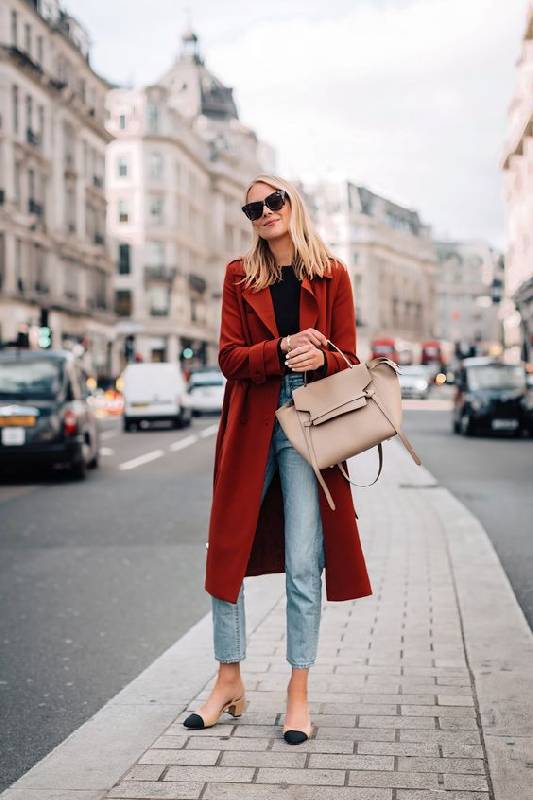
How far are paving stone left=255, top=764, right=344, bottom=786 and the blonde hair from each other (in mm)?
1636

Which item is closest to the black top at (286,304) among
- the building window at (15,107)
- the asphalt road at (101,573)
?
the asphalt road at (101,573)

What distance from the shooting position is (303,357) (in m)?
4.03

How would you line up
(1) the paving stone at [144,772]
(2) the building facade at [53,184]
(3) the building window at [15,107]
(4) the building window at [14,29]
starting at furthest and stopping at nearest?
(3) the building window at [15,107]
(4) the building window at [14,29]
(2) the building facade at [53,184]
(1) the paving stone at [144,772]

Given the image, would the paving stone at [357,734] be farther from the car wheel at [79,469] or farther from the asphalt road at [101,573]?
the car wheel at [79,469]

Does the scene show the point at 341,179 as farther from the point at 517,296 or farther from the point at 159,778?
the point at 159,778

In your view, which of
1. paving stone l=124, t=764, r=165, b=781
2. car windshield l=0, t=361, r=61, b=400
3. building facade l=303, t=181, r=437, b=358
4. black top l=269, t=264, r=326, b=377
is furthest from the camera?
building facade l=303, t=181, r=437, b=358

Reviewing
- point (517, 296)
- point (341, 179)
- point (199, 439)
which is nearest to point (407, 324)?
point (341, 179)

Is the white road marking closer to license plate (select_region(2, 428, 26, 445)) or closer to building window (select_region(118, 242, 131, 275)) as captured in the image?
license plate (select_region(2, 428, 26, 445))

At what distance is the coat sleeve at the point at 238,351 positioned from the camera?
13.5 ft

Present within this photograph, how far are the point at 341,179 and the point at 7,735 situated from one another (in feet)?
451

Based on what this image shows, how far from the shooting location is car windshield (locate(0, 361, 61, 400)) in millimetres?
15759

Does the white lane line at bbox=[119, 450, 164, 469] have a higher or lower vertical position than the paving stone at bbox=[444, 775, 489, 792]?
lower

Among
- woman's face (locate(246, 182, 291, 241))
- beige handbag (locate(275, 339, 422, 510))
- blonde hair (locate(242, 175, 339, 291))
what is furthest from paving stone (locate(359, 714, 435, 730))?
woman's face (locate(246, 182, 291, 241))

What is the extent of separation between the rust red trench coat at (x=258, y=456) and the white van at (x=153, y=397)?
25.5 meters
